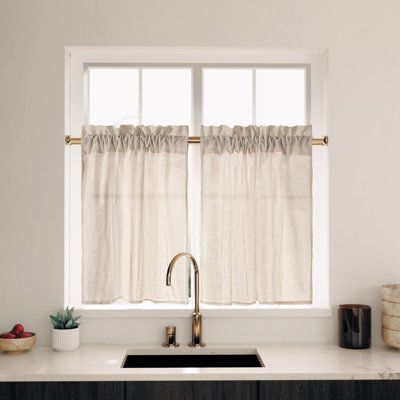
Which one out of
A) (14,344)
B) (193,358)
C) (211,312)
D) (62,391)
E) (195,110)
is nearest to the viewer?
(62,391)

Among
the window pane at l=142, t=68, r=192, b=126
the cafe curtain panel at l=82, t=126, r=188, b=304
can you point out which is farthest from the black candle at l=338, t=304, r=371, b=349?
the window pane at l=142, t=68, r=192, b=126

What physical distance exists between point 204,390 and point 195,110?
137cm

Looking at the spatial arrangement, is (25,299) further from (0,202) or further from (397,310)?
(397,310)

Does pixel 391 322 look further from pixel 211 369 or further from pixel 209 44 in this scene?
pixel 209 44

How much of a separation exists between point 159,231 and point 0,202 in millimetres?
767

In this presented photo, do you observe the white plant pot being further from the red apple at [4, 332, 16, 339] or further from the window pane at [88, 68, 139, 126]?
the window pane at [88, 68, 139, 126]

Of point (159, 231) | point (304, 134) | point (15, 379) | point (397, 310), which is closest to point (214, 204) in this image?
point (159, 231)

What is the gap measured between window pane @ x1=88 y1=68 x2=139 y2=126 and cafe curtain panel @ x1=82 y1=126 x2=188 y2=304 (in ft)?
0.44

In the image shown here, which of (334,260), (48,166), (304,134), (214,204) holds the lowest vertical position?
(334,260)

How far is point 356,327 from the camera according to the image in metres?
2.45

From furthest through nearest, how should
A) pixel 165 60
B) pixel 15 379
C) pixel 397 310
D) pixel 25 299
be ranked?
1. pixel 165 60
2. pixel 25 299
3. pixel 397 310
4. pixel 15 379

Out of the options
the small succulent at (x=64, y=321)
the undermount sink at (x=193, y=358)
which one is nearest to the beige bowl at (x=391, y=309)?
the undermount sink at (x=193, y=358)

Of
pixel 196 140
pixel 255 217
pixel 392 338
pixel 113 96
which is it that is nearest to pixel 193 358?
pixel 255 217

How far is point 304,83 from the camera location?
280cm
